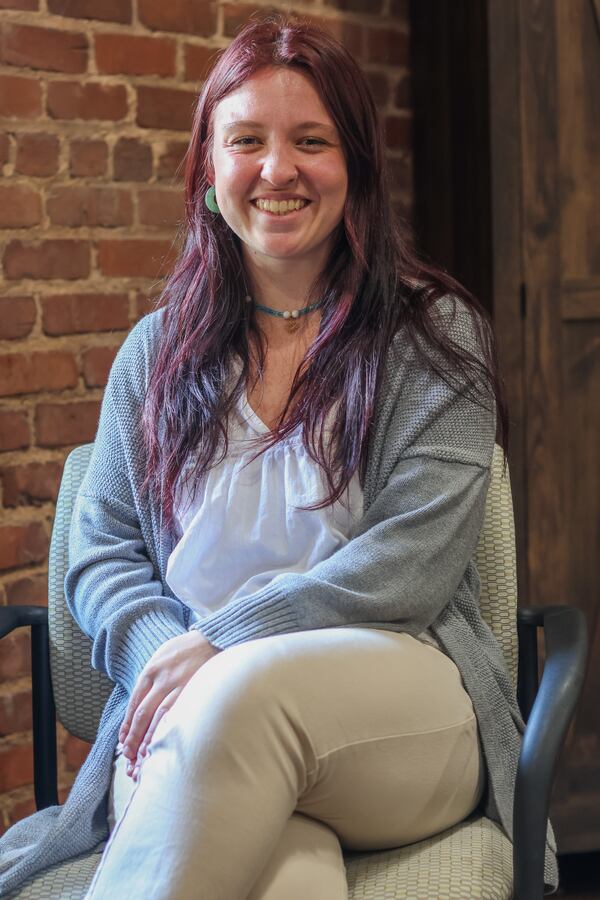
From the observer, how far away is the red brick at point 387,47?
277 centimetres

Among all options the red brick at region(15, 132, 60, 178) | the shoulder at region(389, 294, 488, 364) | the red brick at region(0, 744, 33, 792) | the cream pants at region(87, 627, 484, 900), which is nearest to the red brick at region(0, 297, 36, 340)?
the red brick at region(15, 132, 60, 178)

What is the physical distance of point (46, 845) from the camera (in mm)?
1452

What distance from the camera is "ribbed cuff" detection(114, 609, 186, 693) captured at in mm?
1593

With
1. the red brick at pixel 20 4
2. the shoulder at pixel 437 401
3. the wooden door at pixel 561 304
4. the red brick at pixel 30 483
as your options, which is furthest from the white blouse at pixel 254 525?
the red brick at pixel 20 4

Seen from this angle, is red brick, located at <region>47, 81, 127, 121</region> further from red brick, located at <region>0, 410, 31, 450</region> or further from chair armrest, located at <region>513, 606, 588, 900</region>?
chair armrest, located at <region>513, 606, 588, 900</region>

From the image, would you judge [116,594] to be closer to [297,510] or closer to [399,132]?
[297,510]

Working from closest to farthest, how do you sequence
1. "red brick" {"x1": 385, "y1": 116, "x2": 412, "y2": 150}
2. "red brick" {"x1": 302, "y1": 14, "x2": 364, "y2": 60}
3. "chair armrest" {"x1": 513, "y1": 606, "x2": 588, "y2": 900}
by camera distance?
"chair armrest" {"x1": 513, "y1": 606, "x2": 588, "y2": 900}, "red brick" {"x1": 302, "y1": 14, "x2": 364, "y2": 60}, "red brick" {"x1": 385, "y1": 116, "x2": 412, "y2": 150}

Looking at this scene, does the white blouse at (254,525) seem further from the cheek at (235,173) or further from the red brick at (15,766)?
the red brick at (15,766)

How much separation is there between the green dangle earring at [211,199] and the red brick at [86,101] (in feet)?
2.22

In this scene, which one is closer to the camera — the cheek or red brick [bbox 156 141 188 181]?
the cheek

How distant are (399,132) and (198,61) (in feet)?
1.78

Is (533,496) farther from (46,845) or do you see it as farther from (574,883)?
(46,845)

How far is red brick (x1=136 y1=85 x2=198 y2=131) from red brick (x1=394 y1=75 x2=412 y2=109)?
1.77 ft

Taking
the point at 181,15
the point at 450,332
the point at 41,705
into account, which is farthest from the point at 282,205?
the point at 181,15
